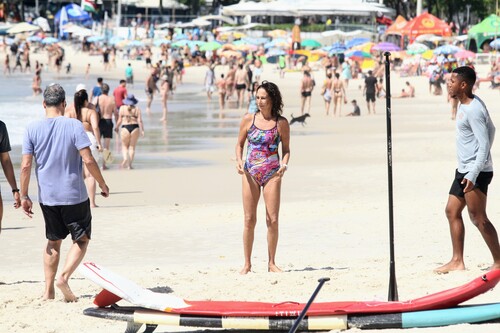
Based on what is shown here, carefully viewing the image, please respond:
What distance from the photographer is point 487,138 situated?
24.7ft

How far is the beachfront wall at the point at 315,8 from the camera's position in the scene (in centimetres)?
5962

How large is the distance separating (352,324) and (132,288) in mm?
1386

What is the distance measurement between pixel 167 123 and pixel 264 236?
17.9 metres

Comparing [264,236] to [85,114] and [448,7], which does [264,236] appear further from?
[448,7]

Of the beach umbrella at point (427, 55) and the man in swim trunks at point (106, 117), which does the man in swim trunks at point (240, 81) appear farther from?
the beach umbrella at point (427, 55)

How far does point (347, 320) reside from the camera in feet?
20.7

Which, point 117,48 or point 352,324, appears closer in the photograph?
point 352,324

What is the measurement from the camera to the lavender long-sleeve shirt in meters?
7.52

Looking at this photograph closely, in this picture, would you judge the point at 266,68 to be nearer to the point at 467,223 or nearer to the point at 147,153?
the point at 147,153

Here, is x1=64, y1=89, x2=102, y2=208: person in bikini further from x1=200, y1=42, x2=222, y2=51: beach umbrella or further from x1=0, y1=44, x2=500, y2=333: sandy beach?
x1=200, y1=42, x2=222, y2=51: beach umbrella

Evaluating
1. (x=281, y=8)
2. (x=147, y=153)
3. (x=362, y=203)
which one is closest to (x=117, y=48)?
(x=281, y=8)

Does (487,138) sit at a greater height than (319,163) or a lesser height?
greater

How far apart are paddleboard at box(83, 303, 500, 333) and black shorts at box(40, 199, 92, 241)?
1105 mm

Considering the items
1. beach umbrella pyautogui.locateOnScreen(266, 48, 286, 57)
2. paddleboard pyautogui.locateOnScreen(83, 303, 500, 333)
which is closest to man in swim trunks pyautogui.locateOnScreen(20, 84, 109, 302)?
paddleboard pyautogui.locateOnScreen(83, 303, 500, 333)
